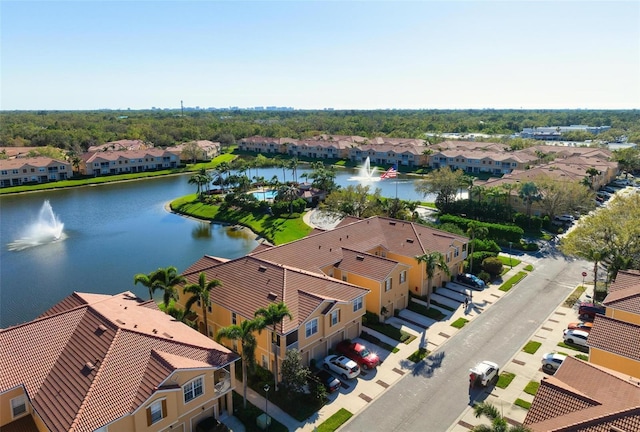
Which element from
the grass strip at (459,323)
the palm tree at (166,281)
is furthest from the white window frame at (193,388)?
the grass strip at (459,323)

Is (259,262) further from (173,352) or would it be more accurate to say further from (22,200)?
(22,200)

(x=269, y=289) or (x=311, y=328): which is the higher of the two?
(x=269, y=289)

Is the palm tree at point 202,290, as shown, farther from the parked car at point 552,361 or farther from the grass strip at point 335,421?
the parked car at point 552,361

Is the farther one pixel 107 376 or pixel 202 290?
pixel 202 290

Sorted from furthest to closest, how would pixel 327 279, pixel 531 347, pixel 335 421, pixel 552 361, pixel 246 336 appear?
pixel 327 279, pixel 531 347, pixel 552 361, pixel 335 421, pixel 246 336

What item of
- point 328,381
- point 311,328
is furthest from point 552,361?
point 311,328

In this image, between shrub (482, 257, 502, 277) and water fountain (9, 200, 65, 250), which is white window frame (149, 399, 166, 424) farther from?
water fountain (9, 200, 65, 250)

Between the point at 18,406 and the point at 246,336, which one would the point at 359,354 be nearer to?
the point at 246,336
